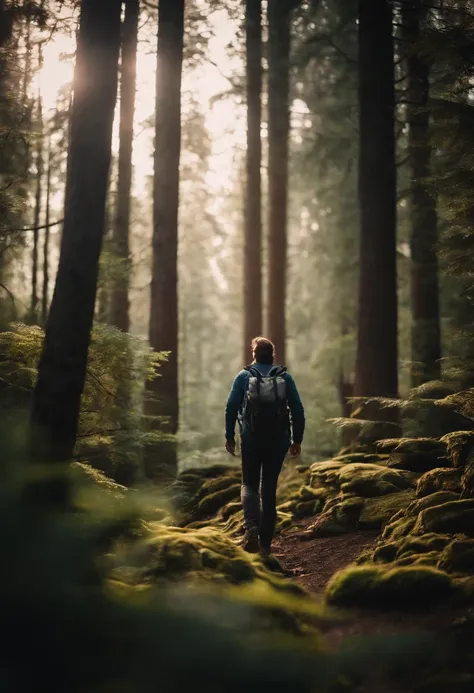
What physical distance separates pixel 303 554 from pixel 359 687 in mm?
3546

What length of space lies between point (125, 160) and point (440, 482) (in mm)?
12879

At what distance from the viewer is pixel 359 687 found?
315cm

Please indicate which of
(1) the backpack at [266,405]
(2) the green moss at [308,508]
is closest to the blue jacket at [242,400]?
(1) the backpack at [266,405]

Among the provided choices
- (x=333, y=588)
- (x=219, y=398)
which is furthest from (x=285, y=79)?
(x=219, y=398)

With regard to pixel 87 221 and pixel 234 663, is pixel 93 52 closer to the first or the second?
pixel 87 221

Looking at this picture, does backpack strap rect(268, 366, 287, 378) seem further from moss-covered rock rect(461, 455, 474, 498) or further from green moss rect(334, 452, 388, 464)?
green moss rect(334, 452, 388, 464)

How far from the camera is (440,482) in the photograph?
6.24 m

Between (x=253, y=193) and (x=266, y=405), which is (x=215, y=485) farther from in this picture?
(x=253, y=193)

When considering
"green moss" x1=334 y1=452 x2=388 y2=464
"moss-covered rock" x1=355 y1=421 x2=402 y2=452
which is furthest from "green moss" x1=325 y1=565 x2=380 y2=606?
"moss-covered rock" x1=355 y1=421 x2=402 y2=452

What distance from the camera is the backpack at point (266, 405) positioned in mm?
6059

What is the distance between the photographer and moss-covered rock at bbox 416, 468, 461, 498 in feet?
19.7

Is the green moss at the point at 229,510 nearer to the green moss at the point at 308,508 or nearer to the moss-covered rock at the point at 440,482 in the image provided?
the green moss at the point at 308,508

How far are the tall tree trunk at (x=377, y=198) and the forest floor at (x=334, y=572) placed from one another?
12.9 feet

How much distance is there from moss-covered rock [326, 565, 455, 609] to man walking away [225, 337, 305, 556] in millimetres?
1694
